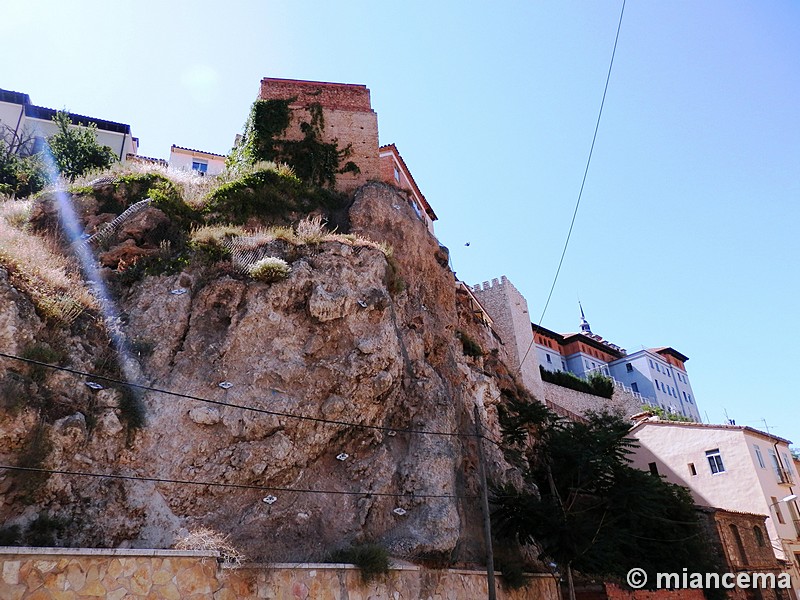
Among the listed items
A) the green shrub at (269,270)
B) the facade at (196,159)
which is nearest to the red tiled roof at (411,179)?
the facade at (196,159)

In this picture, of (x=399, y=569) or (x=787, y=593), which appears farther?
(x=787, y=593)

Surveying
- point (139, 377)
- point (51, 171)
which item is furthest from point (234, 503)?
point (51, 171)

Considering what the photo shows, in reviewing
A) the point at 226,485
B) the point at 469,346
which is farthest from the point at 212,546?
the point at 469,346

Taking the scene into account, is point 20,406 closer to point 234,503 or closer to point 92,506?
point 92,506

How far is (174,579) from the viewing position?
31.8 ft

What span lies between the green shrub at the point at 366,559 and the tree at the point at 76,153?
2067cm

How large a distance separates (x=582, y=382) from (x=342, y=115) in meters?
26.5

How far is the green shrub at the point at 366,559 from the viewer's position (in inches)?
473

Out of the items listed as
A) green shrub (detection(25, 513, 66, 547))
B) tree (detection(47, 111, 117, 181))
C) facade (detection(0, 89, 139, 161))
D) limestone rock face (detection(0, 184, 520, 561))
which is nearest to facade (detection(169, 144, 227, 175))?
facade (detection(0, 89, 139, 161))

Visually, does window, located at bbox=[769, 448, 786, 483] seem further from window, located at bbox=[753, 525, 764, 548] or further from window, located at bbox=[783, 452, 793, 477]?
window, located at bbox=[753, 525, 764, 548]

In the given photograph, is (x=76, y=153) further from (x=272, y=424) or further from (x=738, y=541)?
(x=738, y=541)

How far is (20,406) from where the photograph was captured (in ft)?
35.9

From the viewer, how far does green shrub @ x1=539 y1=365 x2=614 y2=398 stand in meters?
40.8

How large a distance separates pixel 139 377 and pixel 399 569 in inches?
272
